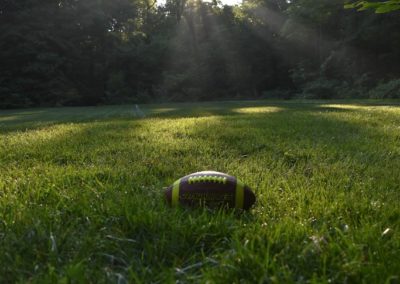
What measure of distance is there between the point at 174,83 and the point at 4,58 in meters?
11.0

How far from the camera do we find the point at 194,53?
29.3 meters

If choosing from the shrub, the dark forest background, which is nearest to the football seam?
the shrub

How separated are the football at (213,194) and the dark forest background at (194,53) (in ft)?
69.4

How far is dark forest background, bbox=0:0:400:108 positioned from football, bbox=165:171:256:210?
69.4 ft

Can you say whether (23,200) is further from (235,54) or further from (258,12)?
(258,12)

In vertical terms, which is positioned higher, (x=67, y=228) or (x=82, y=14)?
(x=82, y=14)

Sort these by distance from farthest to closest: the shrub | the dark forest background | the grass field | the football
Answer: the dark forest background
the shrub
the football
the grass field

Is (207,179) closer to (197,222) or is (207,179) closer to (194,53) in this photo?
(197,222)

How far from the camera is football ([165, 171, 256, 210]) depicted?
1.81m

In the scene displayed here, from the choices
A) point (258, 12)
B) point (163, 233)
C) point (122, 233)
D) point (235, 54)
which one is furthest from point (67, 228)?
point (258, 12)

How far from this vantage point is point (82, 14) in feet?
90.0

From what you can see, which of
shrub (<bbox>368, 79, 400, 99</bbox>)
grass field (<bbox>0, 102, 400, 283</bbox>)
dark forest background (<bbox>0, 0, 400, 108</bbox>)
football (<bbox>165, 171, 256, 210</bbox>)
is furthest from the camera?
dark forest background (<bbox>0, 0, 400, 108</bbox>)

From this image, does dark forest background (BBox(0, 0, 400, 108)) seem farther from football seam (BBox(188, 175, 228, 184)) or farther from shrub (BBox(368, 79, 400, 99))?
football seam (BBox(188, 175, 228, 184))

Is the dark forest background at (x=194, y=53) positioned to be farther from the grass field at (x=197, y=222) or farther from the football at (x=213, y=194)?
the football at (x=213, y=194)
